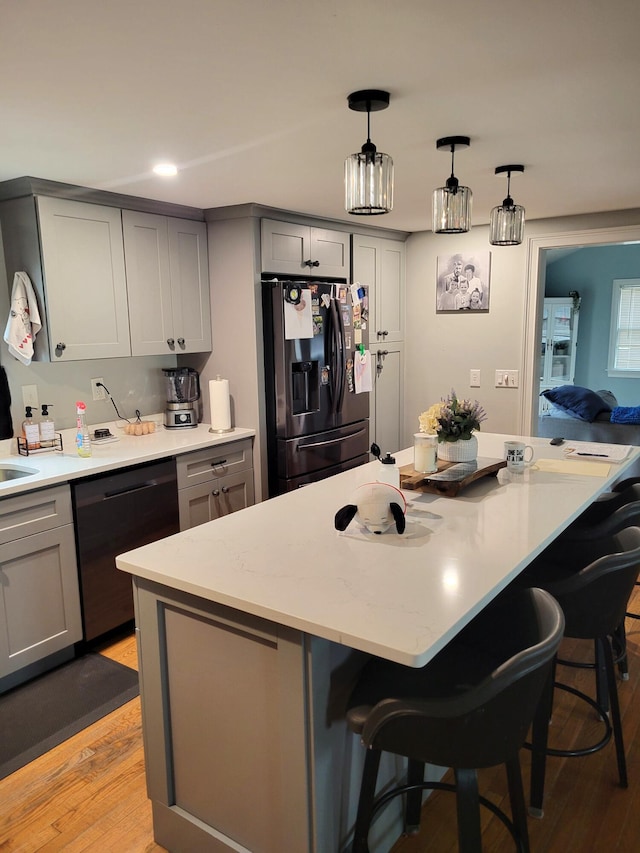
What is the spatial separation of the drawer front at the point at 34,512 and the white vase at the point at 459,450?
64.6 inches

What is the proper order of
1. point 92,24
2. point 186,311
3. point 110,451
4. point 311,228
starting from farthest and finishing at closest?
point 311,228
point 186,311
point 110,451
point 92,24

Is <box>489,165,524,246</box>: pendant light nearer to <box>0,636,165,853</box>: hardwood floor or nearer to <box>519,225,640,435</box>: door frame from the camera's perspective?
<box>519,225,640,435</box>: door frame

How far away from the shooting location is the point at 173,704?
1742mm

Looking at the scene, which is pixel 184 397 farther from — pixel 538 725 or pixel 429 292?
pixel 538 725

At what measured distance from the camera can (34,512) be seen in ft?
8.57

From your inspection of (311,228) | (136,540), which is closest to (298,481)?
(136,540)

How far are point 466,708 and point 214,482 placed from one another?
7.99 ft

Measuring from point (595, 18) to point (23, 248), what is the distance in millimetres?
2541

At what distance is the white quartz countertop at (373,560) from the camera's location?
1346 millimetres

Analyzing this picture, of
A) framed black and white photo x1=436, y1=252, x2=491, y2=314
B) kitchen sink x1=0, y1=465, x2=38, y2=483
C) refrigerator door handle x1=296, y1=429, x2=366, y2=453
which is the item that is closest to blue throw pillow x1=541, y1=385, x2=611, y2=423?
framed black and white photo x1=436, y1=252, x2=491, y2=314

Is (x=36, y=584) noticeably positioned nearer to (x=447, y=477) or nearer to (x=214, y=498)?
(x=214, y=498)

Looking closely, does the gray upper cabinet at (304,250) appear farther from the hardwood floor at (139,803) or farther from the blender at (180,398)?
the hardwood floor at (139,803)

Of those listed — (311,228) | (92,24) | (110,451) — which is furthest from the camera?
(311,228)

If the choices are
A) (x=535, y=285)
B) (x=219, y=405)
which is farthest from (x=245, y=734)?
(x=535, y=285)
